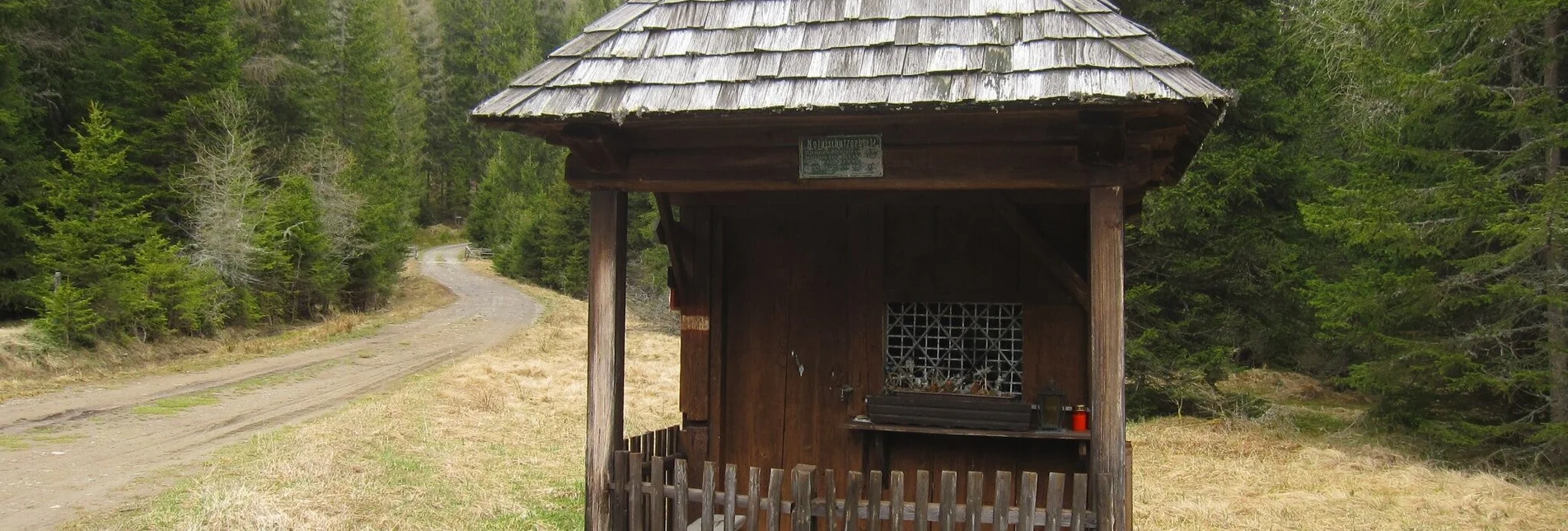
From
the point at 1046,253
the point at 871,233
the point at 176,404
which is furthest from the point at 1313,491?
the point at 176,404

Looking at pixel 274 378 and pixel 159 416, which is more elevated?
pixel 274 378

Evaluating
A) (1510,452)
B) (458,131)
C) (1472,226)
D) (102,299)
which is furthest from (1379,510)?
(458,131)

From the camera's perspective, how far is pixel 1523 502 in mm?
9047

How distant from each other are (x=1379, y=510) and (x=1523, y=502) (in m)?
1.38

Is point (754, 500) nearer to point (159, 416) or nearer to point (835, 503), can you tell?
point (835, 503)

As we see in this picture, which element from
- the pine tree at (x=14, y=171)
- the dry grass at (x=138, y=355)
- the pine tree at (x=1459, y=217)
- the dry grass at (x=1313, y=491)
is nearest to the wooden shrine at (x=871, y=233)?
the dry grass at (x=1313, y=491)

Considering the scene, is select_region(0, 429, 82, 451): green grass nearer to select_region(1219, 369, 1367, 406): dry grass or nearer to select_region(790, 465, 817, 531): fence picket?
select_region(790, 465, 817, 531): fence picket

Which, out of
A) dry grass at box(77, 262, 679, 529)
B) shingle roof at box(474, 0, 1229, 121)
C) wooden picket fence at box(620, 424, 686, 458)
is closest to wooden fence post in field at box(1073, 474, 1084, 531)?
shingle roof at box(474, 0, 1229, 121)

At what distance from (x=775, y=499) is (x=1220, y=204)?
35.8ft

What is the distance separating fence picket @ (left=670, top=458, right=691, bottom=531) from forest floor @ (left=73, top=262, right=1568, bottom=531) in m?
2.85

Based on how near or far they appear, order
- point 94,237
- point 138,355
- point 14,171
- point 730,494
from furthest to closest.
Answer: point 14,171 → point 138,355 → point 94,237 → point 730,494

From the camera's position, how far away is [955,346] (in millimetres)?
6406

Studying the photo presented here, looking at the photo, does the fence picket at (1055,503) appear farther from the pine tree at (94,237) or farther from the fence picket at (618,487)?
the pine tree at (94,237)

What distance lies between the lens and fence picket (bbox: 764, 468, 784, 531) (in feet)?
16.4
